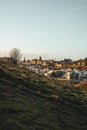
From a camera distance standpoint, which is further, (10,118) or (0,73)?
(0,73)

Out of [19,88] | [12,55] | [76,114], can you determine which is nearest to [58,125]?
[76,114]

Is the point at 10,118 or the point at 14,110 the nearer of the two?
the point at 10,118

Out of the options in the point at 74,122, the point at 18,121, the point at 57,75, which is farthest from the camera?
the point at 57,75

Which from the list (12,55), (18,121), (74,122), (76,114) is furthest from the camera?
(12,55)

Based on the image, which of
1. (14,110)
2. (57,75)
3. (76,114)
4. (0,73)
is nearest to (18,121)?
(14,110)

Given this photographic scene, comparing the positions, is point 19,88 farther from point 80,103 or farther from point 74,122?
point 74,122

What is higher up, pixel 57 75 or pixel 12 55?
pixel 12 55

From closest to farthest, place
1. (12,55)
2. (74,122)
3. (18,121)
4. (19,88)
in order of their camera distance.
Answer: (18,121) → (74,122) → (19,88) → (12,55)

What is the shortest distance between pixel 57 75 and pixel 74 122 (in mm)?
145507

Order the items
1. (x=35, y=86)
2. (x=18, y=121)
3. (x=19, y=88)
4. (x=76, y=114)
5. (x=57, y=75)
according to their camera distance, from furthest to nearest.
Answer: (x=57, y=75)
(x=35, y=86)
(x=19, y=88)
(x=76, y=114)
(x=18, y=121)

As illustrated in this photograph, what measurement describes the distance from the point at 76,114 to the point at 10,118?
18.5ft

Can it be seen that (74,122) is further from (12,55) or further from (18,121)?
(12,55)

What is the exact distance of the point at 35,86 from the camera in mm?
22266

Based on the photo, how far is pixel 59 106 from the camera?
1752cm
